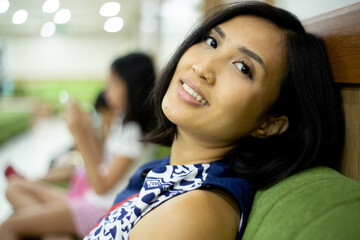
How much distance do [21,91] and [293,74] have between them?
1073 centimetres

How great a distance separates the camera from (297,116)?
86 cm

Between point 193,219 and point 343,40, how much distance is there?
0.53 metres

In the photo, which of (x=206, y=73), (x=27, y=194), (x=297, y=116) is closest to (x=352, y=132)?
(x=297, y=116)

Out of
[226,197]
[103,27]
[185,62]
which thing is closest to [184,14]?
[185,62]

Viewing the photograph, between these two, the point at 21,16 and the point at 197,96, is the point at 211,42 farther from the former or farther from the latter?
the point at 21,16

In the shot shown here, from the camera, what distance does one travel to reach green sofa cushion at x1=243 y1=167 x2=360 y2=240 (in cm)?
47

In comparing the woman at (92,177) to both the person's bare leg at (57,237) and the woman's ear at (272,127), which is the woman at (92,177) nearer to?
the person's bare leg at (57,237)

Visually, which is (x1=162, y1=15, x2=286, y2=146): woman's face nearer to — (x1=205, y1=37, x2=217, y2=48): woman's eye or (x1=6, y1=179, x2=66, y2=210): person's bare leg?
(x1=205, y1=37, x2=217, y2=48): woman's eye

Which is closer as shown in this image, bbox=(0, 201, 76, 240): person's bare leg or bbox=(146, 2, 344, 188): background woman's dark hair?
bbox=(146, 2, 344, 188): background woman's dark hair

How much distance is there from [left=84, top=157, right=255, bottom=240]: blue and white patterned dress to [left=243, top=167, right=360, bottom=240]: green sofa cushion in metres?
0.06

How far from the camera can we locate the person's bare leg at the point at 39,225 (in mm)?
1566

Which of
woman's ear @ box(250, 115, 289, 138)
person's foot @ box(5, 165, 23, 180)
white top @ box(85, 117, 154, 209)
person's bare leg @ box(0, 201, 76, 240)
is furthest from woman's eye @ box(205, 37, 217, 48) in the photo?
person's foot @ box(5, 165, 23, 180)

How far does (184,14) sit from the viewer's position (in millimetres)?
4117

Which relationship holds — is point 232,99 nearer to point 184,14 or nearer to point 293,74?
point 293,74
